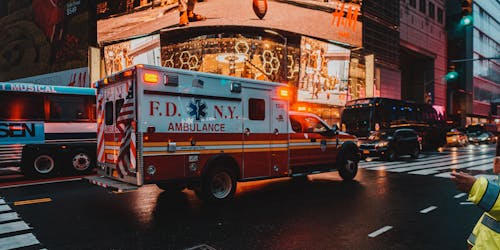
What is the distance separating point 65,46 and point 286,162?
35516mm

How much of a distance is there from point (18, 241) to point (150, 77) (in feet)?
11.6

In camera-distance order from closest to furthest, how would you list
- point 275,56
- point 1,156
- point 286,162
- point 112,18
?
point 286,162, point 1,156, point 275,56, point 112,18

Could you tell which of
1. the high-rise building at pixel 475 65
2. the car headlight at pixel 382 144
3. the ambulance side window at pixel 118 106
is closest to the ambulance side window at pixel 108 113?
the ambulance side window at pixel 118 106

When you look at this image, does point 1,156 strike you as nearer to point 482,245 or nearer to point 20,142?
point 20,142

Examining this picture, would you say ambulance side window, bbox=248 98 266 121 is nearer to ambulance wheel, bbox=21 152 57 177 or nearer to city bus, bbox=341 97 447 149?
ambulance wheel, bbox=21 152 57 177

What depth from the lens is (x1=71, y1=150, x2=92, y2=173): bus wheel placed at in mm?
12961

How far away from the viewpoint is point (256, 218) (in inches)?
269

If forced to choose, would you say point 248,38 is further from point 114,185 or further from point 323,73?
point 114,185

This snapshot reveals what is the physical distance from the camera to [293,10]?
28.0 meters

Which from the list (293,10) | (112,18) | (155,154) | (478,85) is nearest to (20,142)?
(155,154)

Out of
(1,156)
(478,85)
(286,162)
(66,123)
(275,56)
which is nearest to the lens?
Result: (286,162)

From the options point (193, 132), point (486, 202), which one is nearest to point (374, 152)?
point (193, 132)

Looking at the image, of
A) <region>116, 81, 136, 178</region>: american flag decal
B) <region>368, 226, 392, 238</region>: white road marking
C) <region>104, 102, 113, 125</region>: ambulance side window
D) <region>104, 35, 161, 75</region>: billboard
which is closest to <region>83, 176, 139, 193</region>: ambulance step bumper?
<region>116, 81, 136, 178</region>: american flag decal

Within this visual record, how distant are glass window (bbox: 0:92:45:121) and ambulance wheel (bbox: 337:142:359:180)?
1014 cm
